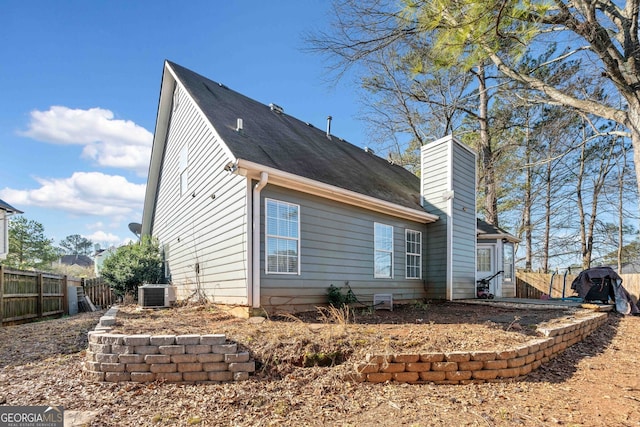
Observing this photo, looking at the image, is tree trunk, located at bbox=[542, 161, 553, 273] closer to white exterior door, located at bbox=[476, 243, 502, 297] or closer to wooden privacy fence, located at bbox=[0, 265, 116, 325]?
white exterior door, located at bbox=[476, 243, 502, 297]

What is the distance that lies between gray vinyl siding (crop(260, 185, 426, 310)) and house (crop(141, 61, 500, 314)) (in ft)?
0.08

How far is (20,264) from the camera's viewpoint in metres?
24.7

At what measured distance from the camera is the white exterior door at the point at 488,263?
12.5 metres

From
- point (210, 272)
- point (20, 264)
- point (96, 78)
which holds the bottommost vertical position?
point (20, 264)

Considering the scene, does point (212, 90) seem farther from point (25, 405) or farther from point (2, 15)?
point (25, 405)

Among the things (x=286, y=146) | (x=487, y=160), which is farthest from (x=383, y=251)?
(x=487, y=160)

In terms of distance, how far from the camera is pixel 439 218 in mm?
9805

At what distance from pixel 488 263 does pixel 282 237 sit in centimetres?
926

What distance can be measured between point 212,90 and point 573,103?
8691 mm

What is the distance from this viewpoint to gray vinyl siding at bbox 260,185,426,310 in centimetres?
638

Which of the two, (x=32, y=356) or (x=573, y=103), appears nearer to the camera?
(x=32, y=356)

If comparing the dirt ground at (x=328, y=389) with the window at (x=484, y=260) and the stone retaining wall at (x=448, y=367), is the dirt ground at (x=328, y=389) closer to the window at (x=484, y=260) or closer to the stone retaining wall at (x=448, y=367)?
the stone retaining wall at (x=448, y=367)

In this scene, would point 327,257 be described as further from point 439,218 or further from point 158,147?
point 158,147

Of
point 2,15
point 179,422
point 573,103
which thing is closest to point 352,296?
point 179,422
